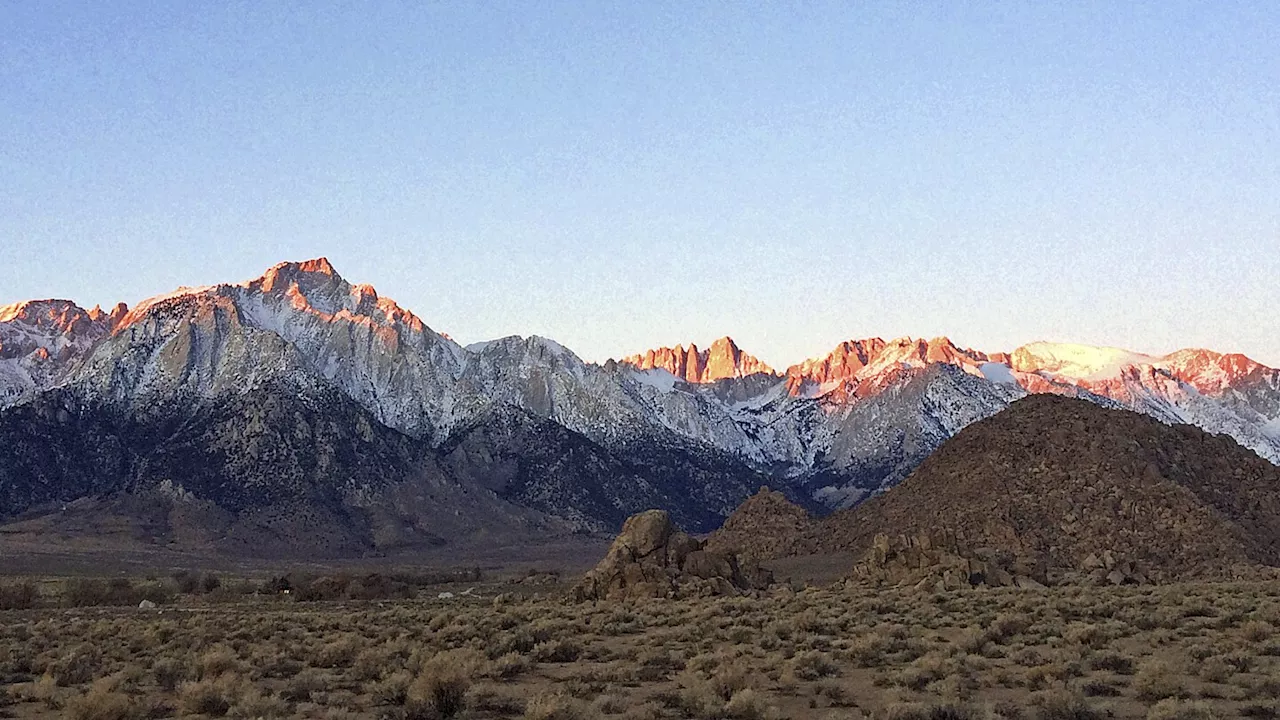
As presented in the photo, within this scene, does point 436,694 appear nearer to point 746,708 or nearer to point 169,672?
point 746,708

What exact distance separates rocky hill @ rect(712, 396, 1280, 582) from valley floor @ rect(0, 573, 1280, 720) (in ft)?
97.3

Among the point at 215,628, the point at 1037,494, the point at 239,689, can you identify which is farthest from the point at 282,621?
the point at 1037,494

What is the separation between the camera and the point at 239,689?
23000mm

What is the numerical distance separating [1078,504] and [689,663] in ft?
212

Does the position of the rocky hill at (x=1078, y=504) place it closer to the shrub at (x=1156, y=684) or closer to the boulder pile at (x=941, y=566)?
the boulder pile at (x=941, y=566)

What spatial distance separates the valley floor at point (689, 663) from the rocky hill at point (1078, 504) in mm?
29657

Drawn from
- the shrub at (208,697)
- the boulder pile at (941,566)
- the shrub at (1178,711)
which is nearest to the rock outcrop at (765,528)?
the boulder pile at (941,566)

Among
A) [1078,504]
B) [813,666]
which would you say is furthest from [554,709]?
[1078,504]

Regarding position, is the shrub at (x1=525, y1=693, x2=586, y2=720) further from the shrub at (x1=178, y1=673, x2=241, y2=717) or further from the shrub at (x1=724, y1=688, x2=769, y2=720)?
the shrub at (x1=178, y1=673, x2=241, y2=717)

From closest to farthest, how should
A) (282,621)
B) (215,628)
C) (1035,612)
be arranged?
(1035,612) → (215,628) → (282,621)

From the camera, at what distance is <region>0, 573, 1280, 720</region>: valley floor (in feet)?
69.6

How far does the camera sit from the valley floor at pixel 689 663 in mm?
21203

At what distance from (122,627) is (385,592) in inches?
1484

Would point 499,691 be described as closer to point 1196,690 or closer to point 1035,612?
point 1196,690
